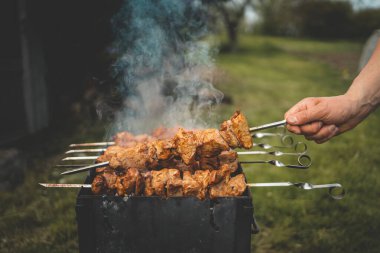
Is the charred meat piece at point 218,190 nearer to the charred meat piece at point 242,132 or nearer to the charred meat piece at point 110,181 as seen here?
the charred meat piece at point 242,132

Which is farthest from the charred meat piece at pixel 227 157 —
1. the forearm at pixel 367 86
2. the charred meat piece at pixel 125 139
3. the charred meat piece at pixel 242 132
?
the forearm at pixel 367 86

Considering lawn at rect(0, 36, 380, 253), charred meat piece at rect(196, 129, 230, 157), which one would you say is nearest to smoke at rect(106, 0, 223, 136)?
lawn at rect(0, 36, 380, 253)

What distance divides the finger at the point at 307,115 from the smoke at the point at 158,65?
79.0 inches

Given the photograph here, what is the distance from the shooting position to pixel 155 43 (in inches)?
219

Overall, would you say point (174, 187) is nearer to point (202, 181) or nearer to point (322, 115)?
point (202, 181)

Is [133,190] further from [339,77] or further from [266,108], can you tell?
[339,77]

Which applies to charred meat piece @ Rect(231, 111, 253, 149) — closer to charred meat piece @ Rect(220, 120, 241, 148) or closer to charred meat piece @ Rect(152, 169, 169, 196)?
charred meat piece @ Rect(220, 120, 241, 148)

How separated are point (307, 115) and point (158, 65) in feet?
13.6

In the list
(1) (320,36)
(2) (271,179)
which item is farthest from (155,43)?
(1) (320,36)

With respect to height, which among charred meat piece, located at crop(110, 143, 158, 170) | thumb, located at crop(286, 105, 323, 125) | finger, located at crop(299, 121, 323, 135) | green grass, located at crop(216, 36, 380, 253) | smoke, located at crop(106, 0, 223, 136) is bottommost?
green grass, located at crop(216, 36, 380, 253)

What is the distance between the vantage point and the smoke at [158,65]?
16.7ft

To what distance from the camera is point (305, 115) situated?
249 cm

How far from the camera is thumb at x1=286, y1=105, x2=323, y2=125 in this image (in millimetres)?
2490

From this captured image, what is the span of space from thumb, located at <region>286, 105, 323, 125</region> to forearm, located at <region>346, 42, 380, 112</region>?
0.40 meters
